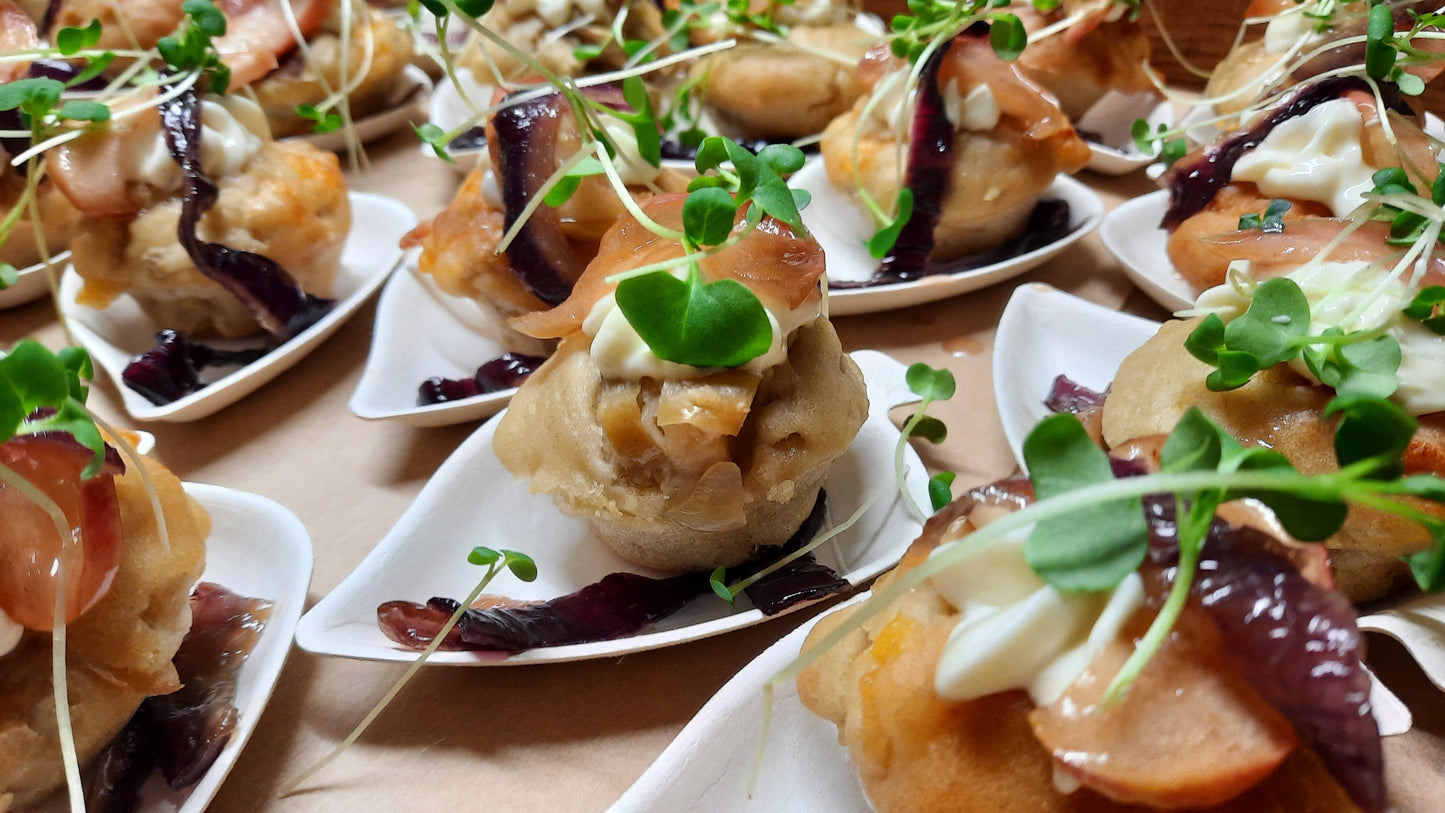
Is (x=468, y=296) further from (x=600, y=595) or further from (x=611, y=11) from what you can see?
(x=611, y=11)

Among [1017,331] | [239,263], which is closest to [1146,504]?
[1017,331]

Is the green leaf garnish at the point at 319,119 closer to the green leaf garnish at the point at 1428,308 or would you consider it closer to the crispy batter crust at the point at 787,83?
the crispy batter crust at the point at 787,83

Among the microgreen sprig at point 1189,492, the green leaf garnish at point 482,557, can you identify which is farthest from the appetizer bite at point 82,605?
the microgreen sprig at point 1189,492

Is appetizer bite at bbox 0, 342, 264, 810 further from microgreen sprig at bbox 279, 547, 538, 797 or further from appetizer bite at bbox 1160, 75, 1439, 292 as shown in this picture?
appetizer bite at bbox 1160, 75, 1439, 292

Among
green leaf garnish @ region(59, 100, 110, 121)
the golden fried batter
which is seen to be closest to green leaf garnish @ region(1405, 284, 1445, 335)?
green leaf garnish @ region(59, 100, 110, 121)

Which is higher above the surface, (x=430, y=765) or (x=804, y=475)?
(x=804, y=475)

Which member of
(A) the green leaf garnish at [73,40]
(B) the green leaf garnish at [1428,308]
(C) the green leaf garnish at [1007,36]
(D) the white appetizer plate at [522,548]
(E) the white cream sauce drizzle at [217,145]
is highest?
(A) the green leaf garnish at [73,40]

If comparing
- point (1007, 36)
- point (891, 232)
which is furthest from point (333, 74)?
point (1007, 36)
